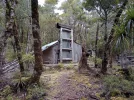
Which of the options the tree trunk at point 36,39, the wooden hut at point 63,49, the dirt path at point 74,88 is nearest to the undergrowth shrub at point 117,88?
the dirt path at point 74,88

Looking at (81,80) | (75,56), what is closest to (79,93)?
(81,80)

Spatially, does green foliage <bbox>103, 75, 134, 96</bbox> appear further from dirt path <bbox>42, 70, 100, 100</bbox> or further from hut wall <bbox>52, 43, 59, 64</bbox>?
hut wall <bbox>52, 43, 59, 64</bbox>

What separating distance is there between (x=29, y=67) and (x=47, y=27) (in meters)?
17.2

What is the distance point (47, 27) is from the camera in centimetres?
2500

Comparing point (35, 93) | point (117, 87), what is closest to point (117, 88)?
point (117, 87)

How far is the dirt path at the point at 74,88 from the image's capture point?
5.77 meters

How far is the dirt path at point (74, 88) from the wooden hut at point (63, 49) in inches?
297

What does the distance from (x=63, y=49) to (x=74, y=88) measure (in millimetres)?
9211

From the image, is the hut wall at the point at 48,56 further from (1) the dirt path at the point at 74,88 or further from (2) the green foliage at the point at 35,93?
(2) the green foliage at the point at 35,93

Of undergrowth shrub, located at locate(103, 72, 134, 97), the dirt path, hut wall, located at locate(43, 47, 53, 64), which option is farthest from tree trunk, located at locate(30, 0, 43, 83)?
hut wall, located at locate(43, 47, 53, 64)

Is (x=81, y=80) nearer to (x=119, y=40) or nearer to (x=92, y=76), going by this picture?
(x=92, y=76)

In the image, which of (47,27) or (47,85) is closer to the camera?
(47,85)

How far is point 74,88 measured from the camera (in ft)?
21.7

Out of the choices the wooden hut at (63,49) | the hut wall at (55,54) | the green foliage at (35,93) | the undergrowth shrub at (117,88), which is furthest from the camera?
the hut wall at (55,54)
